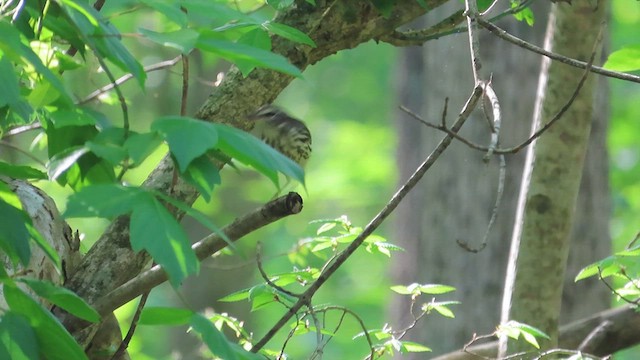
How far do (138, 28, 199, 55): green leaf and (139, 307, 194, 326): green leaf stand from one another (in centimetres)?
46

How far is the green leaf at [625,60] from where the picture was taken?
2223mm

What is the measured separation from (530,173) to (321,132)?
13.1 metres

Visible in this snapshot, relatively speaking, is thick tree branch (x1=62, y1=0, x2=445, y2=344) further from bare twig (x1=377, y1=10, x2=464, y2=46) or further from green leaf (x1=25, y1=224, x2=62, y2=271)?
green leaf (x1=25, y1=224, x2=62, y2=271)

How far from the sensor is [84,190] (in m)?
1.42

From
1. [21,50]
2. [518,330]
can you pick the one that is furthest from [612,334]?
[21,50]

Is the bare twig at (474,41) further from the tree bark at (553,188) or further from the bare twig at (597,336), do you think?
the bare twig at (597,336)

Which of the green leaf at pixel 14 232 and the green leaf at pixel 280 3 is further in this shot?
the green leaf at pixel 280 3

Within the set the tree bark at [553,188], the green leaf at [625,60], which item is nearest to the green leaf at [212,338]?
the green leaf at [625,60]

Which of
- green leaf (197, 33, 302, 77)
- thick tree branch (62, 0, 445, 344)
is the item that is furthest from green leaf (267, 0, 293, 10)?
green leaf (197, 33, 302, 77)

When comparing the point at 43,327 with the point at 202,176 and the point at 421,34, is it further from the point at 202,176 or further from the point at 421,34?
the point at 421,34

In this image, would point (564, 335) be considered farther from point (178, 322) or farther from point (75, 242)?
point (178, 322)

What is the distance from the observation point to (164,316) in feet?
5.52

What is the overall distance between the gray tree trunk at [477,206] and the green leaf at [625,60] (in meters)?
4.00

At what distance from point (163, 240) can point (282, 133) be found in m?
1.53
